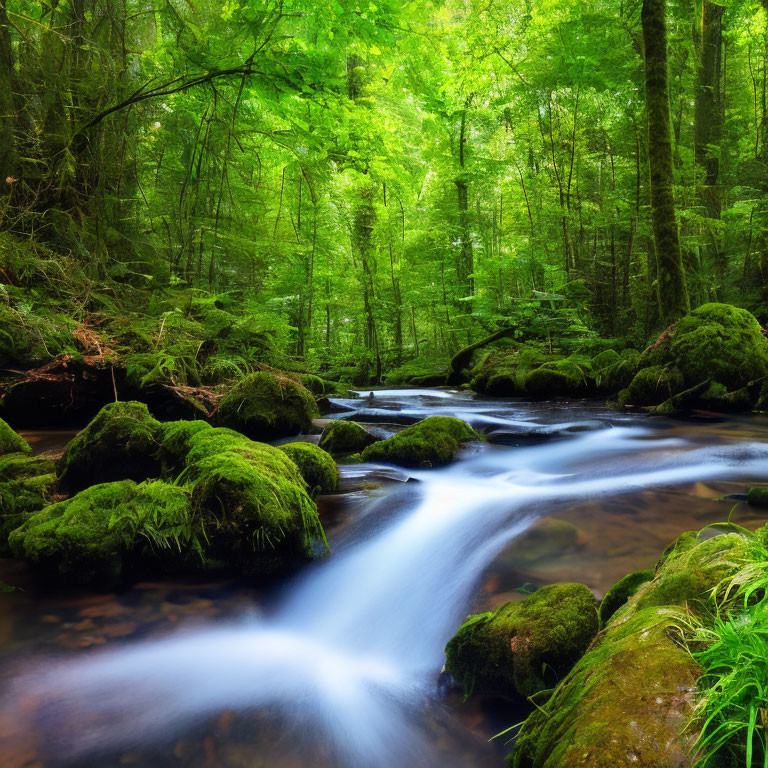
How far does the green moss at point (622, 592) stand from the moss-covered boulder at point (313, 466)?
2793 mm

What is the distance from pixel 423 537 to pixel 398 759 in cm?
200

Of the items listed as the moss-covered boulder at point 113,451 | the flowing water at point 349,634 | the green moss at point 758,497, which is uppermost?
the moss-covered boulder at point 113,451

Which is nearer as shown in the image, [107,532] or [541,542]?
[107,532]

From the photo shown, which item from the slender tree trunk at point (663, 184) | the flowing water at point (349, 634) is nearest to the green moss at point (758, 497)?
the flowing water at point (349, 634)

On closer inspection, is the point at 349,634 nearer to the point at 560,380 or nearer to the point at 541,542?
the point at 541,542

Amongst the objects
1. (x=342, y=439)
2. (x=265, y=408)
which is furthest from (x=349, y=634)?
(x=265, y=408)

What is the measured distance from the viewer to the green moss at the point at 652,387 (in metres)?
7.62

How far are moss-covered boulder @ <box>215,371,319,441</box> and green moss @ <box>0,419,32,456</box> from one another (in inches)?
76.0

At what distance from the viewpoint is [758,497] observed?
3.53m

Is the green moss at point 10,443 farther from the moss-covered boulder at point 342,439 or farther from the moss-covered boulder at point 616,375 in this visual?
the moss-covered boulder at point 616,375

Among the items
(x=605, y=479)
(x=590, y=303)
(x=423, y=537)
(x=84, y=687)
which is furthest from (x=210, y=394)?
(x=590, y=303)

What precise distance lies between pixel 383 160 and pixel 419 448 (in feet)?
13.9

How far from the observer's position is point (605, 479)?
4672mm

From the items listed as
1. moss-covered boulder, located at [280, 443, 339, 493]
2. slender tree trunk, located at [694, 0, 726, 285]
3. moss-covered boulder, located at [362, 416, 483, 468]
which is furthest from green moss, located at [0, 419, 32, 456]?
slender tree trunk, located at [694, 0, 726, 285]
